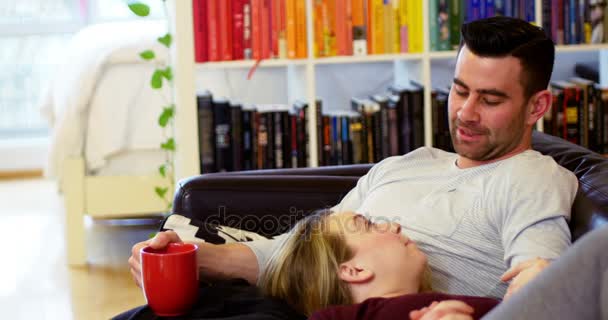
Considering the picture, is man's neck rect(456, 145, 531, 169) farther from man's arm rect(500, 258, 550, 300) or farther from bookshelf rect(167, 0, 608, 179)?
bookshelf rect(167, 0, 608, 179)

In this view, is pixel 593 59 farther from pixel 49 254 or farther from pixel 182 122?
pixel 49 254

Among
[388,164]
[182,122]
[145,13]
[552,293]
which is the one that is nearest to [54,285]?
[182,122]

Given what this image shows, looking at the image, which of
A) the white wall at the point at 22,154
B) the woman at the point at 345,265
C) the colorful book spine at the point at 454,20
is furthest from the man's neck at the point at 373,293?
the white wall at the point at 22,154

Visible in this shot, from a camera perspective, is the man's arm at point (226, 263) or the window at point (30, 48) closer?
the man's arm at point (226, 263)

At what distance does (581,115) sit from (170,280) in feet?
6.92

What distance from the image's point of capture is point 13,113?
5785 millimetres

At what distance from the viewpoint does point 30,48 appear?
5.74m

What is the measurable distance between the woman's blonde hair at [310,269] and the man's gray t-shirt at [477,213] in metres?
0.16

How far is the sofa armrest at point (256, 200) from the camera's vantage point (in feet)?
6.69

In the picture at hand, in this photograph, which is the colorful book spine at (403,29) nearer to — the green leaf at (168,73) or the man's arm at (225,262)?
the green leaf at (168,73)

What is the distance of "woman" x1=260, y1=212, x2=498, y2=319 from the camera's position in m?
1.57

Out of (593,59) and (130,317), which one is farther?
(593,59)

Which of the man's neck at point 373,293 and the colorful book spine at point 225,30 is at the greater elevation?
the colorful book spine at point 225,30

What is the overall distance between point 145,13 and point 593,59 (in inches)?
69.1
